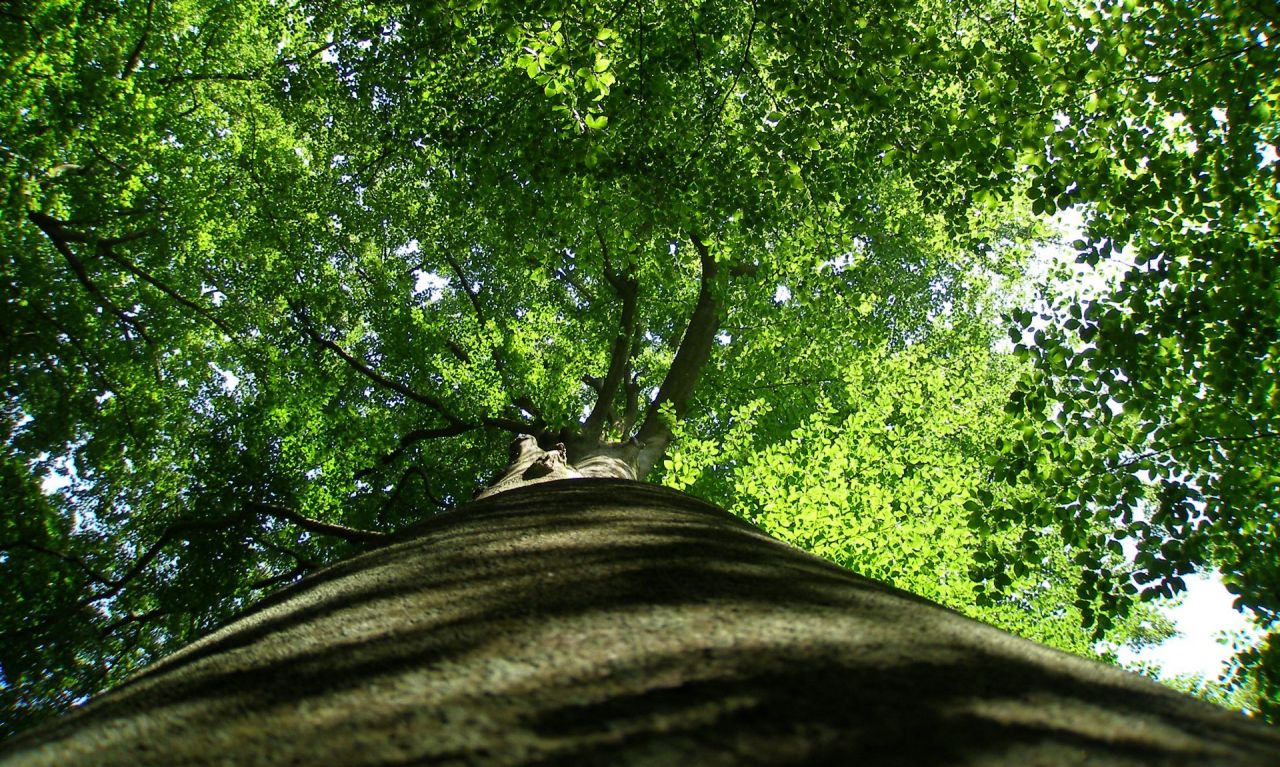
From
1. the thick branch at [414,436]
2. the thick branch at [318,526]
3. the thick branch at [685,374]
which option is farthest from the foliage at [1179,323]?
the thick branch at [414,436]

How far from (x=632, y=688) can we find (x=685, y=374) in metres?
10.3

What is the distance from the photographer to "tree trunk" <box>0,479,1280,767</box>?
3.67ft

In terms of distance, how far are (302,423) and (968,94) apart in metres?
9.24

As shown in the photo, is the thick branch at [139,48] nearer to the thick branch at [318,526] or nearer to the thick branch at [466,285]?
the thick branch at [466,285]

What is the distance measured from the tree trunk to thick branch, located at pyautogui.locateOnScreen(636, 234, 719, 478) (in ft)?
28.1

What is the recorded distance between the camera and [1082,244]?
5.88 metres

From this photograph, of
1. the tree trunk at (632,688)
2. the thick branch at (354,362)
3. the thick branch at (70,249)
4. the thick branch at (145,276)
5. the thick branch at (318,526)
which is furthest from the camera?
the thick branch at (145,276)

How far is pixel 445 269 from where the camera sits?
628 inches

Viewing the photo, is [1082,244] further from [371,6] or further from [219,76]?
[219,76]

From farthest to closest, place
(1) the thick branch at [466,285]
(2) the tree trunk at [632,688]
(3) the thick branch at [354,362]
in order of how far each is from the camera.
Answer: (1) the thick branch at [466,285] < (3) the thick branch at [354,362] < (2) the tree trunk at [632,688]

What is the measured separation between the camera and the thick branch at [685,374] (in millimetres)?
10984

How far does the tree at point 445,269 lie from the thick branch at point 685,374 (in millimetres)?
65

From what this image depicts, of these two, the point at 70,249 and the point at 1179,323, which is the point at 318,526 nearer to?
the point at 70,249

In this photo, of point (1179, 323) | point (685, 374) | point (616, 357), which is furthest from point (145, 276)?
point (1179, 323)
